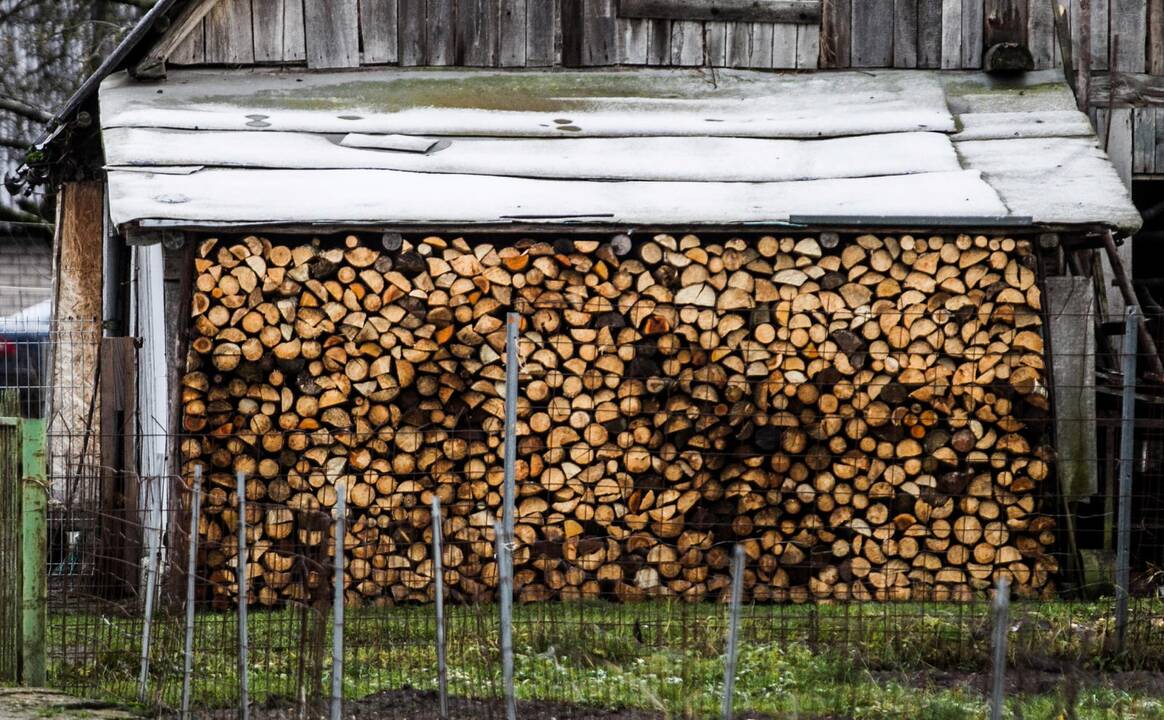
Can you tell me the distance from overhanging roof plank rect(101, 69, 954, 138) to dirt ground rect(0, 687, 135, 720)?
4.66 metres

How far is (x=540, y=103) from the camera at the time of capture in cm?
1121

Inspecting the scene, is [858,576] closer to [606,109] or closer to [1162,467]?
[1162,467]

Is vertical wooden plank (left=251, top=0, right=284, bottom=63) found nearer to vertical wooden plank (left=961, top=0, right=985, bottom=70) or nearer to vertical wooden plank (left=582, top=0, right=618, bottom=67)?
vertical wooden plank (left=582, top=0, right=618, bottom=67)

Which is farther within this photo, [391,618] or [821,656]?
[391,618]

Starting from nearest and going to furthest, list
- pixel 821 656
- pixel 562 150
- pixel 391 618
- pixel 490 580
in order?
pixel 821 656
pixel 391 618
pixel 490 580
pixel 562 150

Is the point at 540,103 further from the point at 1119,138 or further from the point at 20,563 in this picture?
the point at 20,563

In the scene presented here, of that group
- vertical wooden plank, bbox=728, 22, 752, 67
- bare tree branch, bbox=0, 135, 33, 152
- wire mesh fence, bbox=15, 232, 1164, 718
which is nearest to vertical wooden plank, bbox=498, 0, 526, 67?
vertical wooden plank, bbox=728, 22, 752, 67

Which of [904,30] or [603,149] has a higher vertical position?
[904,30]

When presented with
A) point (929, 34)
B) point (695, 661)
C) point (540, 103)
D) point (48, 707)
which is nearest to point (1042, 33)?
point (929, 34)

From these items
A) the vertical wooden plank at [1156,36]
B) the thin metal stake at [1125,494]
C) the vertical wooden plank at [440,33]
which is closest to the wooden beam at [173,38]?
the vertical wooden plank at [440,33]

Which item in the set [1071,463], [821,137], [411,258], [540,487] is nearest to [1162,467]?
[1071,463]

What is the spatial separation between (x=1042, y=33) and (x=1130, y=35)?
730mm

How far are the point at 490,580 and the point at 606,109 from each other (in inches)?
144

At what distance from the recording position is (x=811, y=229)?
9.50 metres
